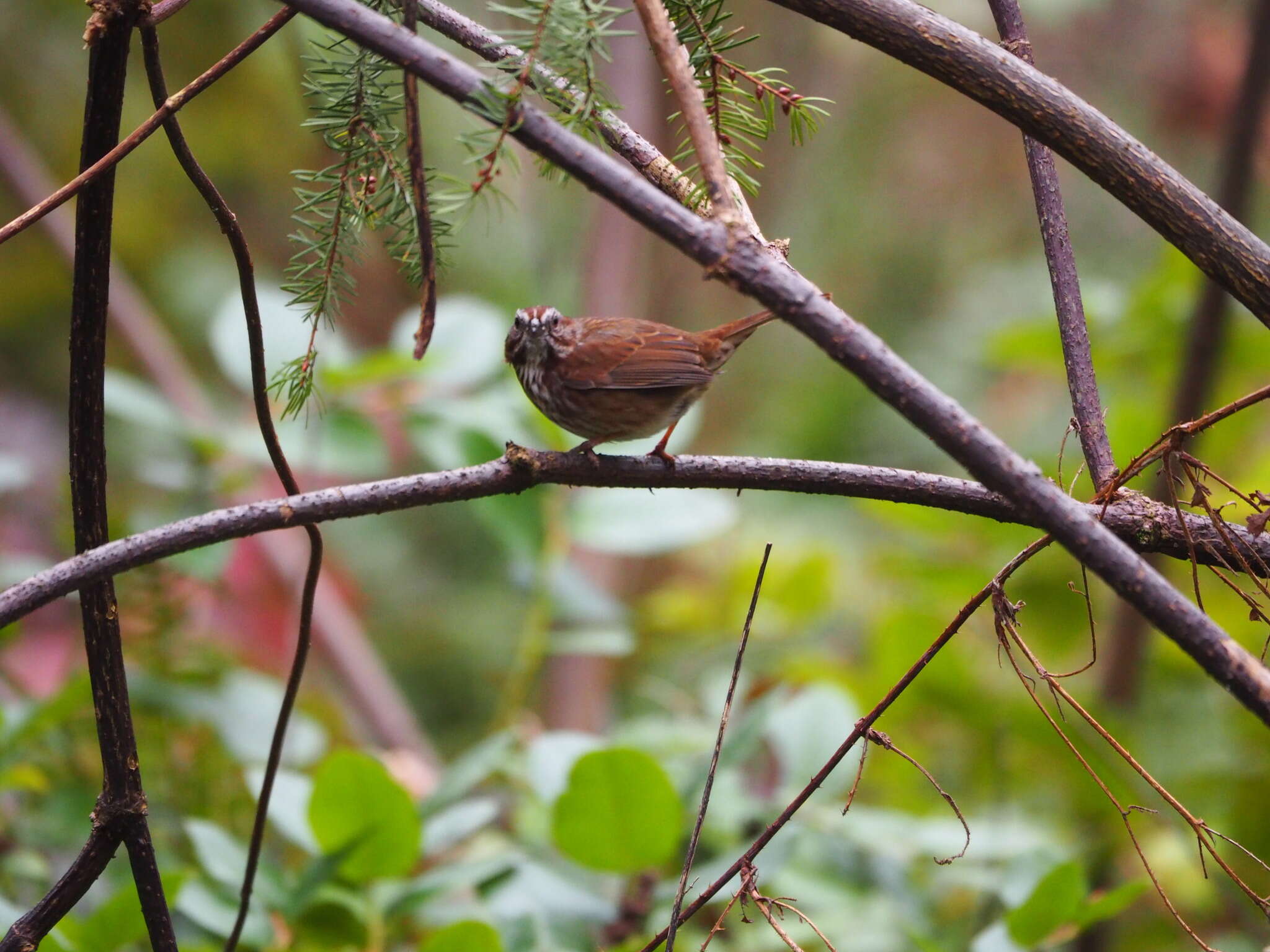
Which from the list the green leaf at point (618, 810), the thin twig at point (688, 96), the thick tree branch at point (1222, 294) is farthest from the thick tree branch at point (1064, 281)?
the thick tree branch at point (1222, 294)

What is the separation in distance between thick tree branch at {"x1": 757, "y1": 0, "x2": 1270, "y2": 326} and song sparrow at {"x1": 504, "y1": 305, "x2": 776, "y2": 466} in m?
1.07

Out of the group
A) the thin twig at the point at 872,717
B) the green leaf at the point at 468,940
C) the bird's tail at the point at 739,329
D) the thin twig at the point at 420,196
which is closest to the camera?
the thin twig at the point at 420,196

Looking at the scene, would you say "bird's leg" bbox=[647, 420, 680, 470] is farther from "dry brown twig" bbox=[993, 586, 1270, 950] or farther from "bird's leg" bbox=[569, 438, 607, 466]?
"dry brown twig" bbox=[993, 586, 1270, 950]

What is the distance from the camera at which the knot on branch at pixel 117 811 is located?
99 cm

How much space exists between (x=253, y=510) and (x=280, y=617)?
3.30 metres

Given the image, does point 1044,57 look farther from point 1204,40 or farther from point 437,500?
point 437,500

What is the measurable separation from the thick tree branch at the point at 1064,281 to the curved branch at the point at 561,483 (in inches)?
3.9

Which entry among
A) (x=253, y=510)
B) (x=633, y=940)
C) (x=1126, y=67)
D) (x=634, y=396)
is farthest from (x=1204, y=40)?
(x=253, y=510)

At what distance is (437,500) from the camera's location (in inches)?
38.3

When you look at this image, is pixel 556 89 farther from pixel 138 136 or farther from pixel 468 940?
pixel 468 940

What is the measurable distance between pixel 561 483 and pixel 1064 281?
0.62 m

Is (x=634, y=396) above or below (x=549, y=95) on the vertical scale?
above

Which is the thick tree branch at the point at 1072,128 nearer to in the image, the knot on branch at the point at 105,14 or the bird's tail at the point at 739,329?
the knot on branch at the point at 105,14

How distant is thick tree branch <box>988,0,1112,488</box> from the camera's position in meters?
1.10
